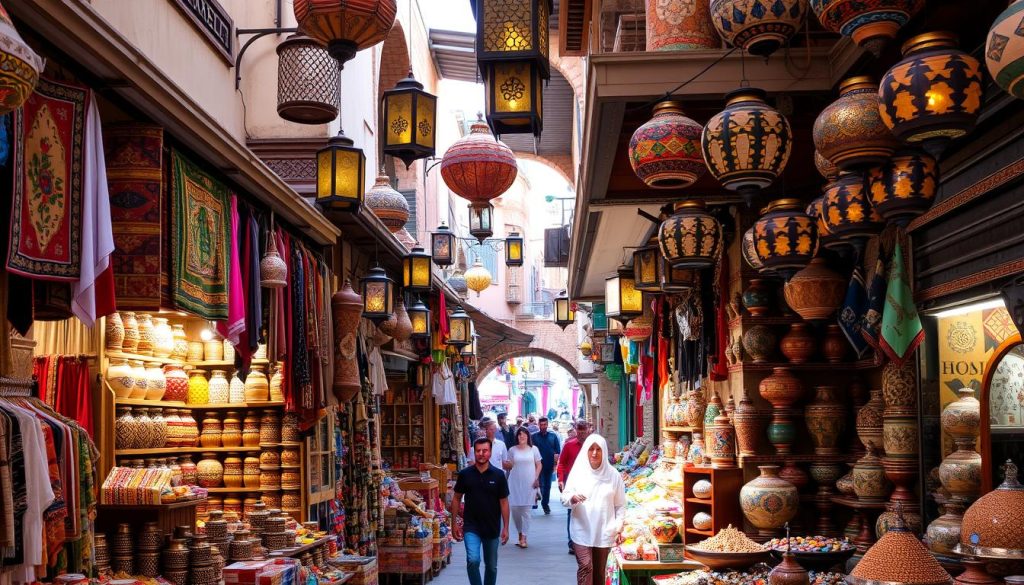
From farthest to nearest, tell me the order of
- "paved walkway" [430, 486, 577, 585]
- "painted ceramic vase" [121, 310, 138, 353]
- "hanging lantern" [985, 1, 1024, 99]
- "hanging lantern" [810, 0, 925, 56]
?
"paved walkway" [430, 486, 577, 585] < "painted ceramic vase" [121, 310, 138, 353] < "hanging lantern" [810, 0, 925, 56] < "hanging lantern" [985, 1, 1024, 99]

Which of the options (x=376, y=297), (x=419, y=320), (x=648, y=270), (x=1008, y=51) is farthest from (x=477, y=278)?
(x=1008, y=51)

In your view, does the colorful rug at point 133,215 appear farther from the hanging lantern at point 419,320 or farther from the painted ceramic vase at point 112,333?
the hanging lantern at point 419,320

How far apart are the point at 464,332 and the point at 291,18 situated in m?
7.15

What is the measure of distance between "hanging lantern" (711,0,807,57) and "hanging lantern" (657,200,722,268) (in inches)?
62.5

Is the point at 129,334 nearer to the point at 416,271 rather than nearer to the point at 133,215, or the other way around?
the point at 133,215

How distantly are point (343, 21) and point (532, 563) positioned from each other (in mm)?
8303

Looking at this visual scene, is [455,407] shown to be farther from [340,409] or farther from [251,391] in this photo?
[251,391]

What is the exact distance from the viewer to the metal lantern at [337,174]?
7957mm

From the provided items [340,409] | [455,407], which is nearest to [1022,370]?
[340,409]

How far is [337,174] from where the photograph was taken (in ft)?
26.1

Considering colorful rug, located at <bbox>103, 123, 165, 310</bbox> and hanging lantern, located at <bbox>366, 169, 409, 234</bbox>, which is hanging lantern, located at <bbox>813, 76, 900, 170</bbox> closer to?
colorful rug, located at <bbox>103, 123, 165, 310</bbox>

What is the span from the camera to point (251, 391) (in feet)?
27.1

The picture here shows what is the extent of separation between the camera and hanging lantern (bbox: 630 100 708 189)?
A: 4.85 metres

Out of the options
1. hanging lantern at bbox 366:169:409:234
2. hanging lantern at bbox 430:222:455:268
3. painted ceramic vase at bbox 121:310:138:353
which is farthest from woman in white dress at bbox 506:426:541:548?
painted ceramic vase at bbox 121:310:138:353
